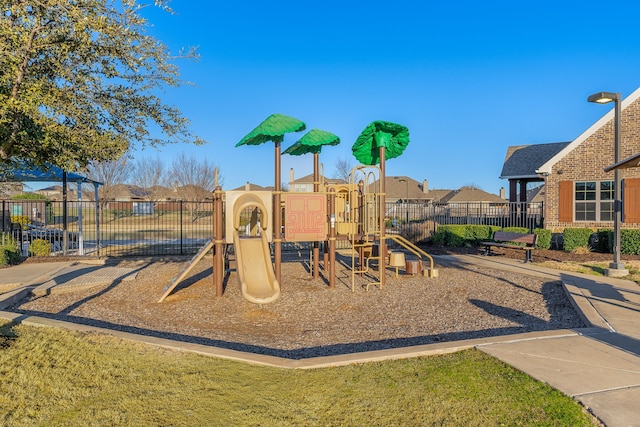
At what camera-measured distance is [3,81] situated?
5.21 meters

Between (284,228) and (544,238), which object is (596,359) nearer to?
(284,228)

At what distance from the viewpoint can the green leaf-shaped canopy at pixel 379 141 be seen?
10758mm

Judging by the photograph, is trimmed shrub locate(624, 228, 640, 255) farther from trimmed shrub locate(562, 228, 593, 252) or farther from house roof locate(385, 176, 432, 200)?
house roof locate(385, 176, 432, 200)

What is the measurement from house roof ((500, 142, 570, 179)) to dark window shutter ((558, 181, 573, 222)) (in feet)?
16.6

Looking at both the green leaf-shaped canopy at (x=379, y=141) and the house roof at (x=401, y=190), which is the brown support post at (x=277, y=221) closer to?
the green leaf-shaped canopy at (x=379, y=141)

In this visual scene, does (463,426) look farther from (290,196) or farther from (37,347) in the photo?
(290,196)

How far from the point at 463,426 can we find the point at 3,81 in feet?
20.1

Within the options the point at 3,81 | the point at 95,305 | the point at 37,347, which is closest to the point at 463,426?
the point at 37,347

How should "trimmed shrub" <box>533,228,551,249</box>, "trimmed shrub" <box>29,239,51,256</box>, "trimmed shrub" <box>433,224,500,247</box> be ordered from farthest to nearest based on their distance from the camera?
"trimmed shrub" <box>433,224,500,247</box> < "trimmed shrub" <box>533,228,551,249</box> < "trimmed shrub" <box>29,239,51,256</box>

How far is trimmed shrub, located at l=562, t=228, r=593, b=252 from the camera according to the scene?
15.8 meters

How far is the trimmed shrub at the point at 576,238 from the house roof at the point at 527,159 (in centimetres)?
744

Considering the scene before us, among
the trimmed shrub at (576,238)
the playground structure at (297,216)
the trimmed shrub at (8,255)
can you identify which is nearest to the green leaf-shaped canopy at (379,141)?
the playground structure at (297,216)

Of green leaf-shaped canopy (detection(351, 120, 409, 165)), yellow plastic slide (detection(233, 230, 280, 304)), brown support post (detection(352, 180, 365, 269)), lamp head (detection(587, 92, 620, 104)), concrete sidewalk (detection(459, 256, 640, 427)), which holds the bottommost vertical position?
concrete sidewalk (detection(459, 256, 640, 427))

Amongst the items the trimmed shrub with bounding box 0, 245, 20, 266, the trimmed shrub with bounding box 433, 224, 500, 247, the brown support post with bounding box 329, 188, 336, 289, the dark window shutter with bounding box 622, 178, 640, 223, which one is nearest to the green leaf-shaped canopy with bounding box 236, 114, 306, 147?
the brown support post with bounding box 329, 188, 336, 289
